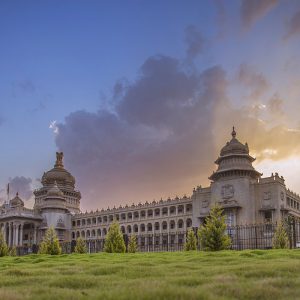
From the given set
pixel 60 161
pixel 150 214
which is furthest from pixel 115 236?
pixel 60 161

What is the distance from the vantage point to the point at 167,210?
93.0 meters

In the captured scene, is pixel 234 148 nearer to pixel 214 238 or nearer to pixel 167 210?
pixel 167 210

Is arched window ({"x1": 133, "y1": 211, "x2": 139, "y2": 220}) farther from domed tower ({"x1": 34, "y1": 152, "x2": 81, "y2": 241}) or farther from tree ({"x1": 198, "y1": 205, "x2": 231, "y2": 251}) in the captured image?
tree ({"x1": 198, "y1": 205, "x2": 231, "y2": 251})

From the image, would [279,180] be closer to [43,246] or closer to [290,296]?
[43,246]

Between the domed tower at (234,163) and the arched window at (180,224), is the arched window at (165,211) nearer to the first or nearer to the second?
the arched window at (180,224)

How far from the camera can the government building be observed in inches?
2835

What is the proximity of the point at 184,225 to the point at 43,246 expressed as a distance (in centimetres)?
4161

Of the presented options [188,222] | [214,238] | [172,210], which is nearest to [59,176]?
[172,210]

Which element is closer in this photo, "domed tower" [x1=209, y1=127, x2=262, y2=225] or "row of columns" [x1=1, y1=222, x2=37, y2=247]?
"domed tower" [x1=209, y1=127, x2=262, y2=225]

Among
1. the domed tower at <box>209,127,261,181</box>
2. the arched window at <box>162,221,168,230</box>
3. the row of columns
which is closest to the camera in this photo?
the domed tower at <box>209,127,261,181</box>

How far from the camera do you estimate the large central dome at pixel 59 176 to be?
12044 centimetres

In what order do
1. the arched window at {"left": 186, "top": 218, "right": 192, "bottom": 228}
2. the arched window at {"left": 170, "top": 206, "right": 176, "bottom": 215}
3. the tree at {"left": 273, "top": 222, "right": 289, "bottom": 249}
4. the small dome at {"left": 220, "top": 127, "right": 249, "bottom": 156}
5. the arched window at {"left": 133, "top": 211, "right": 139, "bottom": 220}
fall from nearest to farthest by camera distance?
the tree at {"left": 273, "top": 222, "right": 289, "bottom": 249}
the small dome at {"left": 220, "top": 127, "right": 249, "bottom": 156}
the arched window at {"left": 186, "top": 218, "right": 192, "bottom": 228}
the arched window at {"left": 170, "top": 206, "right": 176, "bottom": 215}
the arched window at {"left": 133, "top": 211, "right": 139, "bottom": 220}

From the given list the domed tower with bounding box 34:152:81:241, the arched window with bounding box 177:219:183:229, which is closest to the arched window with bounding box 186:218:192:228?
the arched window with bounding box 177:219:183:229

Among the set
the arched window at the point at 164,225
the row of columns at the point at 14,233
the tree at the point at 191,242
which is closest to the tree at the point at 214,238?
the tree at the point at 191,242
